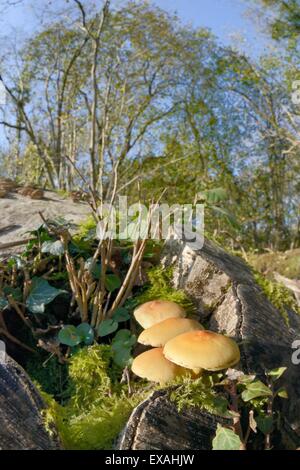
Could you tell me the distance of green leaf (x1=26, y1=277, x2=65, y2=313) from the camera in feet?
5.75

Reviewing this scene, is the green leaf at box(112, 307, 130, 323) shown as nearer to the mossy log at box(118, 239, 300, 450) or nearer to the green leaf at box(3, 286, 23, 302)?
the mossy log at box(118, 239, 300, 450)

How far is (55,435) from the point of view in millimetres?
1124

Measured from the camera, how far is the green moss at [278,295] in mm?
1864

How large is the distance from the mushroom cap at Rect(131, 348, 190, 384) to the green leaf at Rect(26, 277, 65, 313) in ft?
1.83

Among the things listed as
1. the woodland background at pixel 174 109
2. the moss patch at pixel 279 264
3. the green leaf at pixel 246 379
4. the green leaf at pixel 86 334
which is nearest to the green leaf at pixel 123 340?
the green leaf at pixel 86 334

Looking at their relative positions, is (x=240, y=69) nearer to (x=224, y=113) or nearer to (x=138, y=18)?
(x=224, y=113)

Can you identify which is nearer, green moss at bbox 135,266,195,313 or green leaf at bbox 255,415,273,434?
green leaf at bbox 255,415,273,434

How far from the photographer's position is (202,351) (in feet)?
3.85

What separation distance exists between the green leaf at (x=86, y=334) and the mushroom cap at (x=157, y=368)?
0.43 metres

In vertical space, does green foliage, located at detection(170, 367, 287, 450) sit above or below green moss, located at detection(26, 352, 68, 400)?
above

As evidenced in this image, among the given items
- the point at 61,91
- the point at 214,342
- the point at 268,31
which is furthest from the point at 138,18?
the point at 214,342

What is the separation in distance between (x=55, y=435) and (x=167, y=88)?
905 cm

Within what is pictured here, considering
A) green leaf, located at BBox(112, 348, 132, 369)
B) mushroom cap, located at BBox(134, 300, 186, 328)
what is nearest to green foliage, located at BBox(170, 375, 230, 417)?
mushroom cap, located at BBox(134, 300, 186, 328)

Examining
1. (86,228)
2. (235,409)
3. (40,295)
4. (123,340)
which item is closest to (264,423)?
(235,409)
